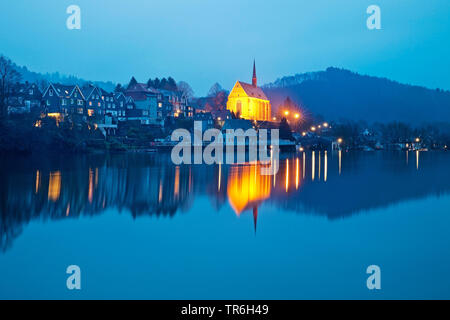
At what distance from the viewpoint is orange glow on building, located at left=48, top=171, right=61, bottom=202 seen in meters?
14.8

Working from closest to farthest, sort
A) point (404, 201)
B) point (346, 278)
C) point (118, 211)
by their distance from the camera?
point (346, 278) → point (118, 211) → point (404, 201)

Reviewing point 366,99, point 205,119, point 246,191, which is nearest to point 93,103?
point 205,119

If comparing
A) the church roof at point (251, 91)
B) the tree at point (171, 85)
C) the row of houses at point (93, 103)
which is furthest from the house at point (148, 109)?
the church roof at point (251, 91)

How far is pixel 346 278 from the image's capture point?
7297 millimetres

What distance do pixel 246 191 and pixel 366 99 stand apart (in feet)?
488

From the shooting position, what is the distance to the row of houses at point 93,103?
4884 cm

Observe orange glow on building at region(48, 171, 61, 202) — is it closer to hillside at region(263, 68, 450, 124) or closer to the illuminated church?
the illuminated church

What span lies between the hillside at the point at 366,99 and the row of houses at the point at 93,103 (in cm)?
7531

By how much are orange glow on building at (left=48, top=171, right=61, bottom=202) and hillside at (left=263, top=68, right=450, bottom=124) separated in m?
114

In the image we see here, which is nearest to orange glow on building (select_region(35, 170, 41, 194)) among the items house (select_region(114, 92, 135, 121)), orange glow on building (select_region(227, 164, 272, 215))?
orange glow on building (select_region(227, 164, 272, 215))

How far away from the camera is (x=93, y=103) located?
55.3m
